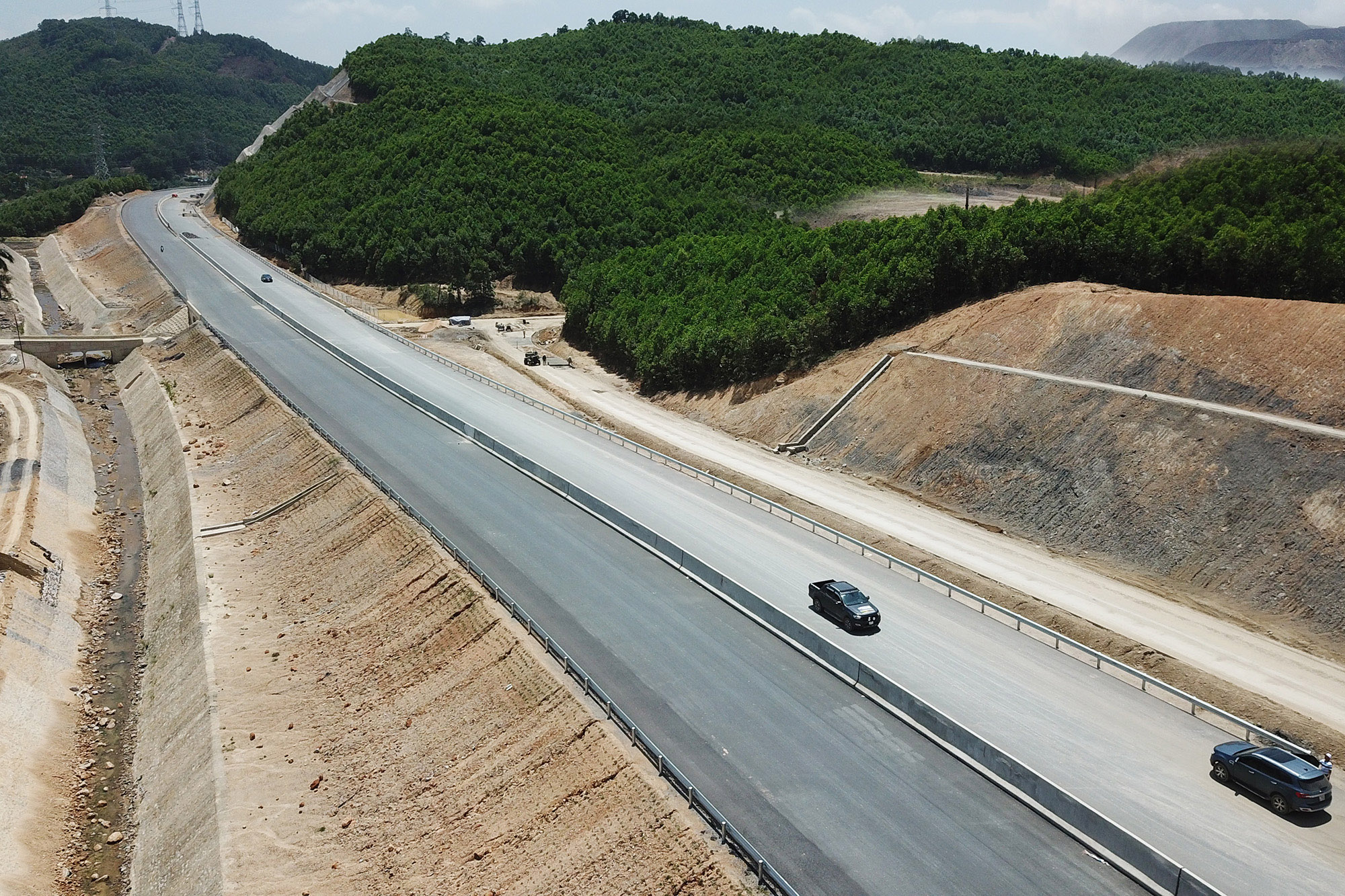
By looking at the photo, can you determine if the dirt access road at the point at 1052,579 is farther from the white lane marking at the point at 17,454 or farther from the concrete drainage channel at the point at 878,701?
the white lane marking at the point at 17,454

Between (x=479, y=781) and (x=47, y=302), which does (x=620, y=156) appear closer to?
(x=47, y=302)

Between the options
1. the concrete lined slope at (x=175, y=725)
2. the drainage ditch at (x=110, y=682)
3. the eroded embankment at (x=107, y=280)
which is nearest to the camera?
the concrete lined slope at (x=175, y=725)

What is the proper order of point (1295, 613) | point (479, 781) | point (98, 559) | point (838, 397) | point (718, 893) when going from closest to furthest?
point (718, 893) < point (479, 781) < point (1295, 613) < point (98, 559) < point (838, 397)

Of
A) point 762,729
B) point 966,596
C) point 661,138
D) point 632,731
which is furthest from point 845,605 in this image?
point 661,138

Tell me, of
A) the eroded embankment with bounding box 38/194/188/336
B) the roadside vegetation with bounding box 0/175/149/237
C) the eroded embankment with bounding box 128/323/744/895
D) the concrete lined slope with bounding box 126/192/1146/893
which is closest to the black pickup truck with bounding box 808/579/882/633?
the concrete lined slope with bounding box 126/192/1146/893

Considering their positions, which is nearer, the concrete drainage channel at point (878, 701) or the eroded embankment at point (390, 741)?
the concrete drainage channel at point (878, 701)

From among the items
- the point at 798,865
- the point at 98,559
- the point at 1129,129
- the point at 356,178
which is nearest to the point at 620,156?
the point at 356,178

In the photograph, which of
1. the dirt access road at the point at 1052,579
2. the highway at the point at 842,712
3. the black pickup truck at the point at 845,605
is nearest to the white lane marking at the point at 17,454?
the highway at the point at 842,712
